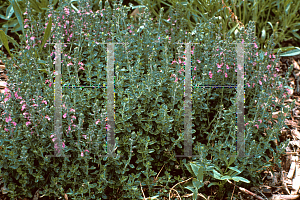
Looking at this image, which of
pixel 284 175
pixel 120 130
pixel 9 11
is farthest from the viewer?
pixel 9 11

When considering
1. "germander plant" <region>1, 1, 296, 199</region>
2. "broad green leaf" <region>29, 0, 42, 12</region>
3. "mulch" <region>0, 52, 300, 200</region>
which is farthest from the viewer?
"broad green leaf" <region>29, 0, 42, 12</region>

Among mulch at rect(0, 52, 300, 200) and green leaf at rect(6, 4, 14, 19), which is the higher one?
green leaf at rect(6, 4, 14, 19)

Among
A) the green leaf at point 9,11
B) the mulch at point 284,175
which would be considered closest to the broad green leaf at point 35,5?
the green leaf at point 9,11

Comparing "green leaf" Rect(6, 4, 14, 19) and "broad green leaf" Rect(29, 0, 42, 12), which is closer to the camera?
"broad green leaf" Rect(29, 0, 42, 12)

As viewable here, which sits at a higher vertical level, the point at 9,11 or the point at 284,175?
the point at 9,11

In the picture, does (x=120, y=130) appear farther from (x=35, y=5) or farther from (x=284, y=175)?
(x=35, y=5)

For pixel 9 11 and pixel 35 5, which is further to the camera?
pixel 9 11

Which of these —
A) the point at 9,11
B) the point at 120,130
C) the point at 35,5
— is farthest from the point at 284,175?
the point at 9,11

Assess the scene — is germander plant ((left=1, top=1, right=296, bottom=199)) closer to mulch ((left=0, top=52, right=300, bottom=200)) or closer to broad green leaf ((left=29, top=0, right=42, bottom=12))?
mulch ((left=0, top=52, right=300, bottom=200))

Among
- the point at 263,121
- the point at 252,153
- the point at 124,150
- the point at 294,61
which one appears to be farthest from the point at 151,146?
the point at 294,61

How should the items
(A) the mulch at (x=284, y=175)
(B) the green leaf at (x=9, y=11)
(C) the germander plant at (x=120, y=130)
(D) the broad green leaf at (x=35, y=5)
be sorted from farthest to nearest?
(B) the green leaf at (x=9, y=11) → (D) the broad green leaf at (x=35, y=5) → (A) the mulch at (x=284, y=175) → (C) the germander plant at (x=120, y=130)

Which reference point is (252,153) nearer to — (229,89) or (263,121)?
(263,121)

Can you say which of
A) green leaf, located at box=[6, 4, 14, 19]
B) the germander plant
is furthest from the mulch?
green leaf, located at box=[6, 4, 14, 19]

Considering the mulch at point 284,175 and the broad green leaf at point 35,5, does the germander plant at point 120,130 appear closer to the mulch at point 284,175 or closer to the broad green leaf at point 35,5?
the mulch at point 284,175
